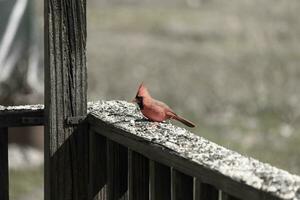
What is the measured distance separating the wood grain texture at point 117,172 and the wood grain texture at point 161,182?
0.30m

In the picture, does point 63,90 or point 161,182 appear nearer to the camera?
point 161,182

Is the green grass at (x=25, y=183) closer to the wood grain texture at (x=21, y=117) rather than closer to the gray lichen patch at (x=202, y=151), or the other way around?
the wood grain texture at (x=21, y=117)

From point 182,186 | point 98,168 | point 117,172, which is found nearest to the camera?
point 182,186

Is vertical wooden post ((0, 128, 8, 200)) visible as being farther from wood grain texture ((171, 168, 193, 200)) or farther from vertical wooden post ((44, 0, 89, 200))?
wood grain texture ((171, 168, 193, 200))

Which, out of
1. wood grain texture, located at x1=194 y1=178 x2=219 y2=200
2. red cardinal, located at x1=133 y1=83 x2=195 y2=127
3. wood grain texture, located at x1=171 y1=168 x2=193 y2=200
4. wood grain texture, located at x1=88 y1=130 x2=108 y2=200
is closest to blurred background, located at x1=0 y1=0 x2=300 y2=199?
wood grain texture, located at x1=88 y1=130 x2=108 y2=200

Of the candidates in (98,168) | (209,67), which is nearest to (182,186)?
(98,168)

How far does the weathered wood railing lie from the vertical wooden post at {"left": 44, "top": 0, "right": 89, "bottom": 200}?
6 centimetres

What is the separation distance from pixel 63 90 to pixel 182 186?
2.13 ft

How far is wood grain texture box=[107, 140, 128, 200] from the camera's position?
2498mm

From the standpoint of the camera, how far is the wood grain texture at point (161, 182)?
220 centimetres

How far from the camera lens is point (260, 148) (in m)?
7.33

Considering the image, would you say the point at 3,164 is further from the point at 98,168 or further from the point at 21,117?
the point at 98,168

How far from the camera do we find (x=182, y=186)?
209 cm

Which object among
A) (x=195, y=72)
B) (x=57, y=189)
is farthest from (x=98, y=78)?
(x=57, y=189)
